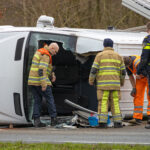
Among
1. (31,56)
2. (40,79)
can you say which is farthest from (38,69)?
(31,56)

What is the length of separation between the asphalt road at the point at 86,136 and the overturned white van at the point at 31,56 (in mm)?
826

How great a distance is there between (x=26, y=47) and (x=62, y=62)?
2739 mm

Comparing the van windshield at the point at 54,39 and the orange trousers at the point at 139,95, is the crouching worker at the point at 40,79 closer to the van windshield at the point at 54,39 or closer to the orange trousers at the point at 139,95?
the van windshield at the point at 54,39

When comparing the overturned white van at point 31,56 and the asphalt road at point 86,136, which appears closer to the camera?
the asphalt road at point 86,136

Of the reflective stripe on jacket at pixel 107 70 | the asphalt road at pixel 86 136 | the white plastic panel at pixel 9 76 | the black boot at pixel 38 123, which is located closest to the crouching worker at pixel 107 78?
the reflective stripe on jacket at pixel 107 70

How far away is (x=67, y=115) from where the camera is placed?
9.24m

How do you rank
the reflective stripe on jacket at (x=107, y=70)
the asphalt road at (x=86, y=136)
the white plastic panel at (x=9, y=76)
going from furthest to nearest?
the white plastic panel at (x=9, y=76) → the reflective stripe on jacket at (x=107, y=70) → the asphalt road at (x=86, y=136)

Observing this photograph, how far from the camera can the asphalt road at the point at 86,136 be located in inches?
242

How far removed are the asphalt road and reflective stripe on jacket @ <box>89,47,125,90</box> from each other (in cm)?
87

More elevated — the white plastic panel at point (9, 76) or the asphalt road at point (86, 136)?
the white plastic panel at point (9, 76)

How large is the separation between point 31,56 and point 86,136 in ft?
7.61

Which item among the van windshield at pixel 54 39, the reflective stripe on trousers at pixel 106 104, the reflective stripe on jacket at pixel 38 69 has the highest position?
the van windshield at pixel 54 39

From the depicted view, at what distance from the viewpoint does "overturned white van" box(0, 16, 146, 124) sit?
7.92 meters

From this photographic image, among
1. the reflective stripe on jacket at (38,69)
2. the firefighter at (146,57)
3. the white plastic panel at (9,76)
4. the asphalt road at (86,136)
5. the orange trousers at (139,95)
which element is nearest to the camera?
the asphalt road at (86,136)
